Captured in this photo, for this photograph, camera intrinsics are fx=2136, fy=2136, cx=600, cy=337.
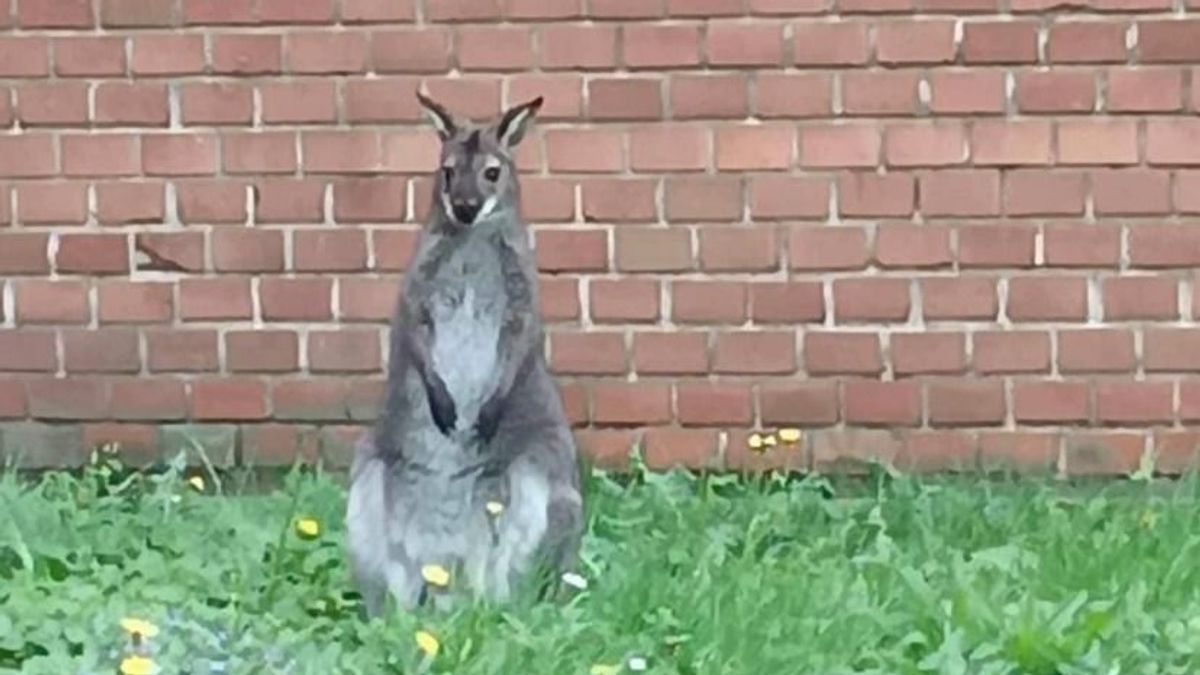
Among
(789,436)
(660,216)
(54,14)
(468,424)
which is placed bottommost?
(789,436)

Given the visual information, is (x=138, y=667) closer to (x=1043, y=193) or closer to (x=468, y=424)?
(x=468, y=424)

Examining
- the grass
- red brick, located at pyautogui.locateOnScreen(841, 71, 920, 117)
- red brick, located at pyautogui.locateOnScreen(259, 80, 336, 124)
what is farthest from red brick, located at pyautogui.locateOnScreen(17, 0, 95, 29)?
red brick, located at pyautogui.locateOnScreen(841, 71, 920, 117)

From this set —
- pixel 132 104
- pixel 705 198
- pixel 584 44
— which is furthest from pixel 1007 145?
pixel 132 104

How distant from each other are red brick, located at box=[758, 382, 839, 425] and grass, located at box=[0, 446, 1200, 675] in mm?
200

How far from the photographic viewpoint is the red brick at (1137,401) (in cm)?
614

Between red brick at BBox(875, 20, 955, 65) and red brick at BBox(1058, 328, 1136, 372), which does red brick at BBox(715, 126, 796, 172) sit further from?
red brick at BBox(1058, 328, 1136, 372)

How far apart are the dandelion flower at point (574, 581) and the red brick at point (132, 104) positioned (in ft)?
7.21

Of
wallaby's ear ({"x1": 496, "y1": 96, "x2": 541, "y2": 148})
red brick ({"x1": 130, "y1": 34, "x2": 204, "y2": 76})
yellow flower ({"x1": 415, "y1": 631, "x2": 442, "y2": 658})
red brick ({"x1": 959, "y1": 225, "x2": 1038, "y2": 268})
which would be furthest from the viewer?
red brick ({"x1": 130, "y1": 34, "x2": 204, "y2": 76})

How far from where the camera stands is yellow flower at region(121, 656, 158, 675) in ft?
14.1

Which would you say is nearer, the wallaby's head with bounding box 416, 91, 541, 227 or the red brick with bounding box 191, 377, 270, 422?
the wallaby's head with bounding box 416, 91, 541, 227

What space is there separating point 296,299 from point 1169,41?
2634 mm

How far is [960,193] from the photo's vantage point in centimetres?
611

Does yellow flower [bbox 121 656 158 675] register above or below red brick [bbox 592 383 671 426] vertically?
below

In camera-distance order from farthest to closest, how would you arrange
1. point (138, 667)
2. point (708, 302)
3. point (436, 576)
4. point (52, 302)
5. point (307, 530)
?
1. point (52, 302)
2. point (708, 302)
3. point (307, 530)
4. point (436, 576)
5. point (138, 667)
